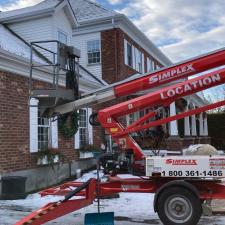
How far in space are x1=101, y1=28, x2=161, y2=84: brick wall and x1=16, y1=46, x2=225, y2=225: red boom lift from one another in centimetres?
1376

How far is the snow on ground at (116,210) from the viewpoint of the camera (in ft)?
28.8

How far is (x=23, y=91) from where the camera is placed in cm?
1356

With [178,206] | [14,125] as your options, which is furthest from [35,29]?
[178,206]

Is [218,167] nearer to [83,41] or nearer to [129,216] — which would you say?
[129,216]

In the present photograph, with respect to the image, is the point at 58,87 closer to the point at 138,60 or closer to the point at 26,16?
the point at 26,16

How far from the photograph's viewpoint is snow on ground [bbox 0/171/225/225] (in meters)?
8.79

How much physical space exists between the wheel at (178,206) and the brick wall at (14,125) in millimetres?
6090

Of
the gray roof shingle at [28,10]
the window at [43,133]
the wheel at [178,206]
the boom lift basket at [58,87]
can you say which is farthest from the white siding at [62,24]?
the wheel at [178,206]

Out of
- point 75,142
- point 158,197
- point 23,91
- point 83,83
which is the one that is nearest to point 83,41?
point 83,83

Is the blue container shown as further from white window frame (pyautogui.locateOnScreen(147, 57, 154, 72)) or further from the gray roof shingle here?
white window frame (pyautogui.locateOnScreen(147, 57, 154, 72))

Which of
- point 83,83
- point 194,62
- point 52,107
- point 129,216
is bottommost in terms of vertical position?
point 129,216

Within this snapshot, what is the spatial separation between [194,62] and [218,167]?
1881 millimetres

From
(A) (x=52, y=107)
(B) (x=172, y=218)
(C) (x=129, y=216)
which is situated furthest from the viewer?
(C) (x=129, y=216)

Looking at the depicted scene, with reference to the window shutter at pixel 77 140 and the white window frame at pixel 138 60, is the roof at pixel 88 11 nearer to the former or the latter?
the white window frame at pixel 138 60
